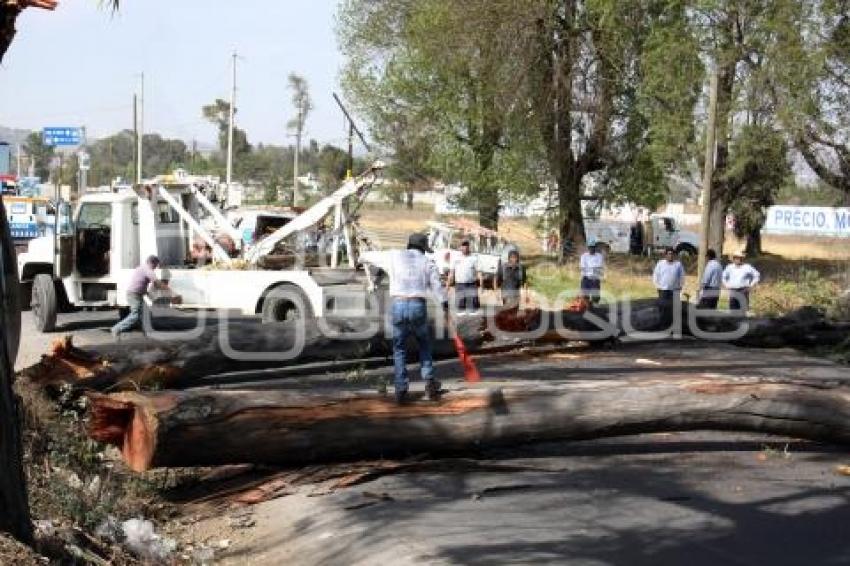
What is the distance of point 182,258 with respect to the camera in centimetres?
1864

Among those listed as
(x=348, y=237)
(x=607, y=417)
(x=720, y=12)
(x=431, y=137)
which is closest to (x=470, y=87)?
(x=431, y=137)

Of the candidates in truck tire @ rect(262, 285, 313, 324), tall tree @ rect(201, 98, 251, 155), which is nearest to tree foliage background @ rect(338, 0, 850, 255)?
truck tire @ rect(262, 285, 313, 324)

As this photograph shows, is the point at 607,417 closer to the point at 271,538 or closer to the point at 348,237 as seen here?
the point at 271,538

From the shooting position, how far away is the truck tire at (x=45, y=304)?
17.8 metres

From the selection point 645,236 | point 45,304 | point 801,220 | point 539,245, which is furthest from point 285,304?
point 801,220

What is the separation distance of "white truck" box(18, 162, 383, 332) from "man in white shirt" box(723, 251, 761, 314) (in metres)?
6.49

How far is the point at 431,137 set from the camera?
3900cm

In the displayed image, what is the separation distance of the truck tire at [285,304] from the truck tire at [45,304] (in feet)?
11.6

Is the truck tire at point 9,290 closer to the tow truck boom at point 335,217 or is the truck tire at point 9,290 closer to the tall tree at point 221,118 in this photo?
the tow truck boom at point 335,217

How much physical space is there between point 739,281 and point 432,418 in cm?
1192

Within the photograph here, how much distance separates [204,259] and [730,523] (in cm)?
1289

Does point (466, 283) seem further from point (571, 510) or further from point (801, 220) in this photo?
point (801, 220)

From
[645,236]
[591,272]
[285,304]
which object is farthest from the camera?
[645,236]

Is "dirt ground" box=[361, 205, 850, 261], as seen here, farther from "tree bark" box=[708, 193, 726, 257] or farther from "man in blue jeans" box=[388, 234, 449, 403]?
"man in blue jeans" box=[388, 234, 449, 403]
